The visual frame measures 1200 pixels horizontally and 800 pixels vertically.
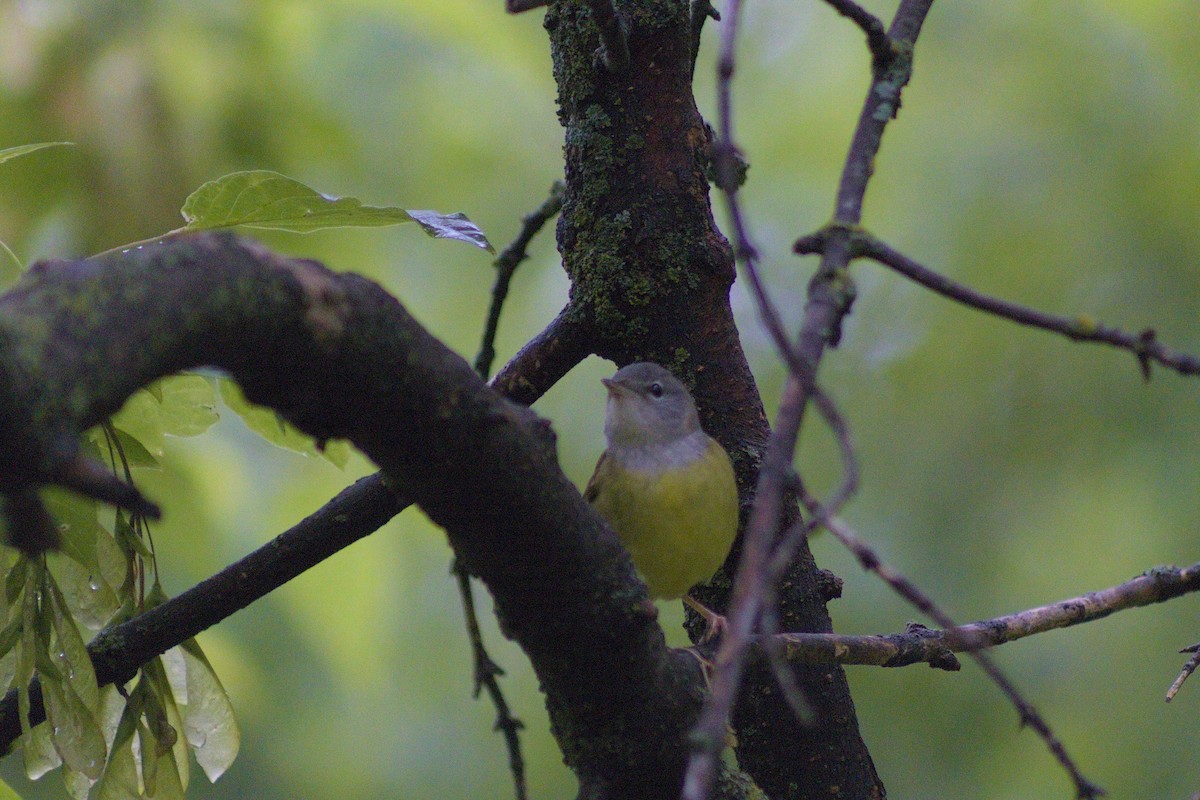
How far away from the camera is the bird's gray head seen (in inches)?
122

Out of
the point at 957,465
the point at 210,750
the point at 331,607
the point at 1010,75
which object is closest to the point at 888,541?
the point at 957,465

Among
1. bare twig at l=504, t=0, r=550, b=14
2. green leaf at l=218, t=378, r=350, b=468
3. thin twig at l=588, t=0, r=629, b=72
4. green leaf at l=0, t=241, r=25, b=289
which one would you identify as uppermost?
thin twig at l=588, t=0, r=629, b=72

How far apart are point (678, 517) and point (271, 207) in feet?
4.84

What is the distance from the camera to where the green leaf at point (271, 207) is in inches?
89.8

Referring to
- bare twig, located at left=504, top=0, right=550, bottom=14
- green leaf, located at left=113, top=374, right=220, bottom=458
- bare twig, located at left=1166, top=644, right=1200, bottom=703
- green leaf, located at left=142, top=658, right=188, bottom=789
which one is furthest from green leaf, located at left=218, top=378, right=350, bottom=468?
bare twig, located at left=1166, top=644, right=1200, bottom=703

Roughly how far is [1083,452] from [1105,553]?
21.6 inches

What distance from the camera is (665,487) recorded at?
3.40 m

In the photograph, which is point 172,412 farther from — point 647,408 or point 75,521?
point 647,408

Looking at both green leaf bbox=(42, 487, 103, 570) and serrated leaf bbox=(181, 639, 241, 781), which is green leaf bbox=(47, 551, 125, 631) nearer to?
green leaf bbox=(42, 487, 103, 570)

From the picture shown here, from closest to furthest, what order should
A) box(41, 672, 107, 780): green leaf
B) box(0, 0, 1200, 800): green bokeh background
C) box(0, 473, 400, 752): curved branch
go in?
box(41, 672, 107, 780): green leaf → box(0, 473, 400, 752): curved branch → box(0, 0, 1200, 800): green bokeh background

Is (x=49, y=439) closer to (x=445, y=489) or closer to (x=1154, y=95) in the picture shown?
(x=445, y=489)

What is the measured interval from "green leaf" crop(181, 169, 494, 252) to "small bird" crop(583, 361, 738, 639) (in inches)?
37.2

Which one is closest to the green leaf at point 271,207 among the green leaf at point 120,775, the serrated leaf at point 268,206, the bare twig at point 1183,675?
the serrated leaf at point 268,206

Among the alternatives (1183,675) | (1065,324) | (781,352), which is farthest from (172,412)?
(1183,675)
